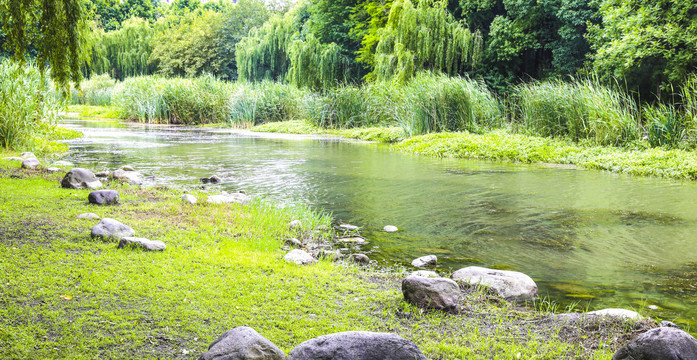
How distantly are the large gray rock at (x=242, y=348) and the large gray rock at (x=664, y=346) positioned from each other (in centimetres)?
197

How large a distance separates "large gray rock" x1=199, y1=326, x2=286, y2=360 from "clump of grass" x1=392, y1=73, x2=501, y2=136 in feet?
54.9

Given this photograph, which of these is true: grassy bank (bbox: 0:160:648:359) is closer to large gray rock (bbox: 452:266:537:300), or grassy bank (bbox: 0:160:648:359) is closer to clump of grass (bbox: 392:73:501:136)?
large gray rock (bbox: 452:266:537:300)

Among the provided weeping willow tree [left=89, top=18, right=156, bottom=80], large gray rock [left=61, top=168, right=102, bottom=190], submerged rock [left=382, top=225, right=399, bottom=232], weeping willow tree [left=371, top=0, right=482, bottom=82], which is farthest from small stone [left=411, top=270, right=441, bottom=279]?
weeping willow tree [left=89, top=18, right=156, bottom=80]

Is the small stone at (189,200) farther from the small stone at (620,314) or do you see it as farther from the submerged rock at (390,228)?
the small stone at (620,314)

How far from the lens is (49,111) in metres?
13.8

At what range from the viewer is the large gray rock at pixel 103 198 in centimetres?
661

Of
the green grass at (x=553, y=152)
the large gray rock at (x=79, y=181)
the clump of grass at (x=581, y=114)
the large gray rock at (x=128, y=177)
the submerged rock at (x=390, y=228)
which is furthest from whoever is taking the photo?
the clump of grass at (x=581, y=114)

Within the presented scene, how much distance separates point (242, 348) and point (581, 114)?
15.4m

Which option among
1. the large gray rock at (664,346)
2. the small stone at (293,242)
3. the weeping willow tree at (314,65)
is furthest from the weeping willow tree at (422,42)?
the large gray rock at (664,346)

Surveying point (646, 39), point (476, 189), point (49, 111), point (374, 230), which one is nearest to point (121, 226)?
point (374, 230)

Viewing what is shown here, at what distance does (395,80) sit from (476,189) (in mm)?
14473

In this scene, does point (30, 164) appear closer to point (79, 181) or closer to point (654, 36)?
point (79, 181)

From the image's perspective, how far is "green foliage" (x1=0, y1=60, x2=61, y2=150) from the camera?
10.9 metres

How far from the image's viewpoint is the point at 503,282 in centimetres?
443
